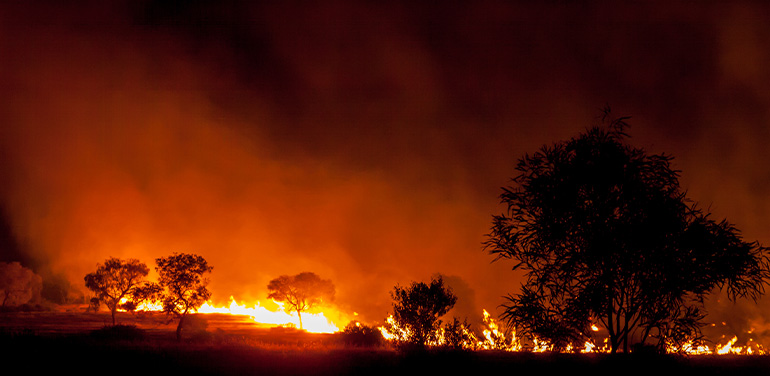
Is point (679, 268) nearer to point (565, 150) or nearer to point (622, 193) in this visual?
point (622, 193)

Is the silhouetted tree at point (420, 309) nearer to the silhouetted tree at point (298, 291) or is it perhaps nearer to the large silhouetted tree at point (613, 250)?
the large silhouetted tree at point (613, 250)

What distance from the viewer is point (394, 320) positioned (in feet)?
144

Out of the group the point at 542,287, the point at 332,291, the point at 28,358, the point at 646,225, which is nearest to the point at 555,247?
the point at 542,287

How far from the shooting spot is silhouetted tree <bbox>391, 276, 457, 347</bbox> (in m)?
42.5

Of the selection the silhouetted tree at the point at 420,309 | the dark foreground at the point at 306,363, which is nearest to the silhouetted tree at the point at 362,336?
the silhouetted tree at the point at 420,309

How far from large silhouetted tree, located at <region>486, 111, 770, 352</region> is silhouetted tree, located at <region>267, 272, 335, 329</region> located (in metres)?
114

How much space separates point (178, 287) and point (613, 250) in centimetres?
7088

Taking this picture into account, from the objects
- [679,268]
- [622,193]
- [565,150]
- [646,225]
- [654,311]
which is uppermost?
[565,150]

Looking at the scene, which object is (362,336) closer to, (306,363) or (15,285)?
(306,363)

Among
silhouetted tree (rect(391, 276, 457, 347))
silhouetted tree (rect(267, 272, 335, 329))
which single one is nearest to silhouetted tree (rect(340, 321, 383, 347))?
silhouetted tree (rect(391, 276, 457, 347))

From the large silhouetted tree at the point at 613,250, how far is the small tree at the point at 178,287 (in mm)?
64504

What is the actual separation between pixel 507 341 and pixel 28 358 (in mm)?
30561

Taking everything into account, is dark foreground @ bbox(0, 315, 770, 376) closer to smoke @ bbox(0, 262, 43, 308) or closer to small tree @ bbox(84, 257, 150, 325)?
small tree @ bbox(84, 257, 150, 325)

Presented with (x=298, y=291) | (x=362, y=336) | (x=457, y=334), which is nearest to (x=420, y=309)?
(x=457, y=334)
